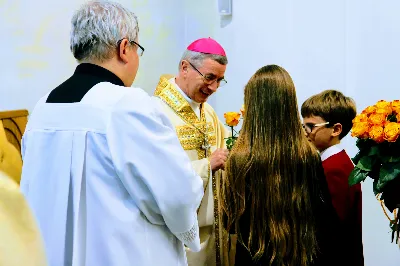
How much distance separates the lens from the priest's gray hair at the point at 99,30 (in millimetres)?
2164

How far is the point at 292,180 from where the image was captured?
98.8 inches

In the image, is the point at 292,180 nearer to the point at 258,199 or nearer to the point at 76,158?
the point at 258,199

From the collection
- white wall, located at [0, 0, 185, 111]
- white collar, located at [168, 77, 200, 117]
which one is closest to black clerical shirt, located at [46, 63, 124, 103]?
white collar, located at [168, 77, 200, 117]

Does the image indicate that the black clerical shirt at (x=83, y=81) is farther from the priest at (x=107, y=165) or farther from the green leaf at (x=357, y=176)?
the green leaf at (x=357, y=176)

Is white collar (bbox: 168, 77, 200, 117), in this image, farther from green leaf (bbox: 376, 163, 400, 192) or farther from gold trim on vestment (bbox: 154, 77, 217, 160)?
green leaf (bbox: 376, 163, 400, 192)

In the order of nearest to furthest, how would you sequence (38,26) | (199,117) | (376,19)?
(199,117)
(376,19)
(38,26)

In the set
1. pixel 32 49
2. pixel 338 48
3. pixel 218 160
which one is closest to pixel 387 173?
pixel 218 160

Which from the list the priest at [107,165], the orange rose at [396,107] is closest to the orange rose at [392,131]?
the orange rose at [396,107]

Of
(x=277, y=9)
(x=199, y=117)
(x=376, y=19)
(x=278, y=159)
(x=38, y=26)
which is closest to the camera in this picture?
(x=278, y=159)

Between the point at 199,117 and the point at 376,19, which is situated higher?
the point at 376,19

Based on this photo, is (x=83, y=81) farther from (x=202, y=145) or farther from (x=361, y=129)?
(x=202, y=145)

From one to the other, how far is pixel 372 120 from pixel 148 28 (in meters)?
3.26

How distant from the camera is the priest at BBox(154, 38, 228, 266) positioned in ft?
10.8

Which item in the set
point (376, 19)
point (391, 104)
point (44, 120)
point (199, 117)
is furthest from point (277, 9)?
point (44, 120)
